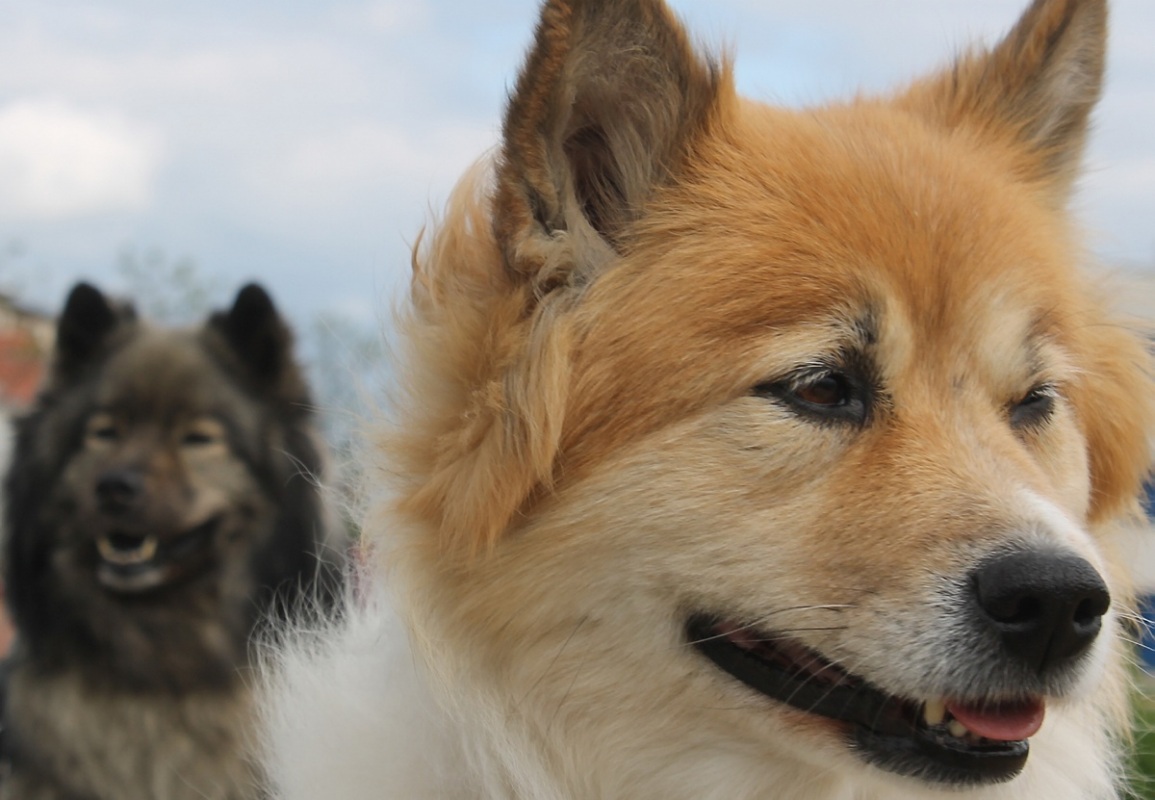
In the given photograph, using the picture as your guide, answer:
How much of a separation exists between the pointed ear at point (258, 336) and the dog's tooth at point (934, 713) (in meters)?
4.29

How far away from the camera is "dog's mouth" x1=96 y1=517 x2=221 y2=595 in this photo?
572 cm

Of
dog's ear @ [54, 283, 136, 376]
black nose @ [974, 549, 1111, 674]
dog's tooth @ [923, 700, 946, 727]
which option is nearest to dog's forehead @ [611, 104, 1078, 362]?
black nose @ [974, 549, 1111, 674]

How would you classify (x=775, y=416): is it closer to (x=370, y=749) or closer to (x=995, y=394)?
(x=995, y=394)

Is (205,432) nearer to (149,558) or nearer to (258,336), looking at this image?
(258,336)

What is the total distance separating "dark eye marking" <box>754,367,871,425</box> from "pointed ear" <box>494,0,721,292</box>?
547 mm

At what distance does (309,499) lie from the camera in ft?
19.8

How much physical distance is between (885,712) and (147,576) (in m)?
4.29

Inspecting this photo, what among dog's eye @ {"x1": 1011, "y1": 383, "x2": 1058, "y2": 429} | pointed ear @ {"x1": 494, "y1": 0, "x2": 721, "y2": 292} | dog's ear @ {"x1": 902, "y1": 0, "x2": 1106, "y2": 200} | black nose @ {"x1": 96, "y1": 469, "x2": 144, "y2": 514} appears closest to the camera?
pointed ear @ {"x1": 494, "y1": 0, "x2": 721, "y2": 292}

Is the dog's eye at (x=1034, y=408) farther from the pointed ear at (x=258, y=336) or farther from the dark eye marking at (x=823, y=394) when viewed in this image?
the pointed ear at (x=258, y=336)

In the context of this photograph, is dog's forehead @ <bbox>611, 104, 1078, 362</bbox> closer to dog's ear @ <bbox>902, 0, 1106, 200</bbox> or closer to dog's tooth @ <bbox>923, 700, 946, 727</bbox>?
dog's ear @ <bbox>902, 0, 1106, 200</bbox>

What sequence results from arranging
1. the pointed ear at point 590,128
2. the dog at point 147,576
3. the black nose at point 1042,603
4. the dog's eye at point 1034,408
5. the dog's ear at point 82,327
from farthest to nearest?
the dog's ear at point 82,327, the dog at point 147,576, the dog's eye at point 1034,408, the pointed ear at point 590,128, the black nose at point 1042,603

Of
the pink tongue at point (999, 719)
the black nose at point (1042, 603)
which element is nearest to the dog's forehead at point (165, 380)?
the pink tongue at point (999, 719)

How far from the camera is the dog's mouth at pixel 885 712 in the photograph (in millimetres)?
2473

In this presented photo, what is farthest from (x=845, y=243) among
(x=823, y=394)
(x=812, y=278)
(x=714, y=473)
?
(x=714, y=473)
